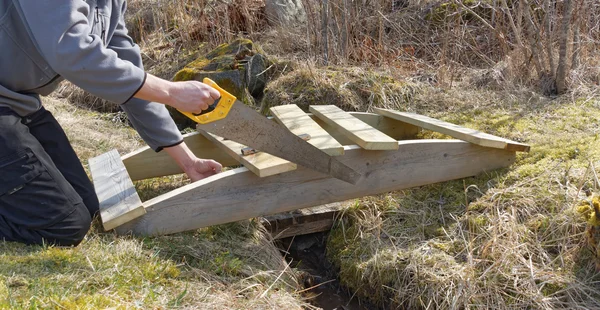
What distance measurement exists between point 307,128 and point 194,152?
89 cm

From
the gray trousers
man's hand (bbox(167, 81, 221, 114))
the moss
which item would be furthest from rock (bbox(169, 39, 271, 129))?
man's hand (bbox(167, 81, 221, 114))

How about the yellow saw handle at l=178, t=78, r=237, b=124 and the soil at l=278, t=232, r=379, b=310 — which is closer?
the yellow saw handle at l=178, t=78, r=237, b=124

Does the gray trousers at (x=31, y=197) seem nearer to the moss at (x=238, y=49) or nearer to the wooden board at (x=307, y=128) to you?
the wooden board at (x=307, y=128)

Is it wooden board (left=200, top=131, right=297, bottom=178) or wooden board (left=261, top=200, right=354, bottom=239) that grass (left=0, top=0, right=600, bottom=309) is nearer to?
wooden board (left=261, top=200, right=354, bottom=239)

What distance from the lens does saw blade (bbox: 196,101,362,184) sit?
311 cm

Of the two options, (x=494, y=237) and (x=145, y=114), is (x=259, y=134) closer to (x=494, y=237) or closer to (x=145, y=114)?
(x=145, y=114)

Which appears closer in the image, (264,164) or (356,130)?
(264,164)

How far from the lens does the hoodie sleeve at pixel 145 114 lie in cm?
354

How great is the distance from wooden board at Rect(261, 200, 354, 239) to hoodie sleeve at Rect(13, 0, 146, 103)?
1.54 m

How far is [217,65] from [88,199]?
299 centimetres

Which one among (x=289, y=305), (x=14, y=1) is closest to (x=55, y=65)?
(x=14, y=1)

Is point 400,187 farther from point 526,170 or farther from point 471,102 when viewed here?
point 471,102

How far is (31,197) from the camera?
9.86ft

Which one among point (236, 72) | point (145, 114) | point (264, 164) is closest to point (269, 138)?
point (264, 164)
